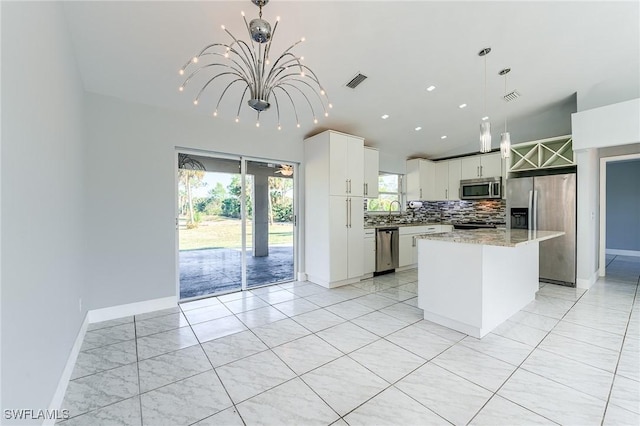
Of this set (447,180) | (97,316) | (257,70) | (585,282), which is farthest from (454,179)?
(97,316)

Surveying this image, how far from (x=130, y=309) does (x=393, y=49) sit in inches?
171

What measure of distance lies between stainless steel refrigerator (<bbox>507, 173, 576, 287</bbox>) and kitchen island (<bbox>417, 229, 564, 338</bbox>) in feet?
5.84

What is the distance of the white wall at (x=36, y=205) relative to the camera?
115 centimetres

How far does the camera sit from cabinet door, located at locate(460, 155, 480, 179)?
565 cm

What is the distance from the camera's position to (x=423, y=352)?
2.30m

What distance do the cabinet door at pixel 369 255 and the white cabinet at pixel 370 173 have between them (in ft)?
2.92

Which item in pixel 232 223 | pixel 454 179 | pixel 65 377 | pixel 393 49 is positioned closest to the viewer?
pixel 65 377

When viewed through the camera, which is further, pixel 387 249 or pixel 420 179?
pixel 420 179

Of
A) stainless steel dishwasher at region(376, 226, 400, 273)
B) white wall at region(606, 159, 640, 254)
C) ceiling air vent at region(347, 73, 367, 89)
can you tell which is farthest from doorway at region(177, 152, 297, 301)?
white wall at region(606, 159, 640, 254)

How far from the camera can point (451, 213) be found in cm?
647

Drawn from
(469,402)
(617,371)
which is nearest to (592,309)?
(617,371)

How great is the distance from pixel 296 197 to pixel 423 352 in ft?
10.2
